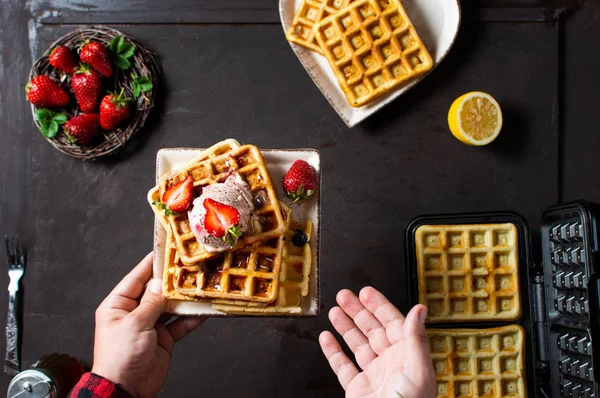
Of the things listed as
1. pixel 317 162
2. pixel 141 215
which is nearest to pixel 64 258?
pixel 141 215

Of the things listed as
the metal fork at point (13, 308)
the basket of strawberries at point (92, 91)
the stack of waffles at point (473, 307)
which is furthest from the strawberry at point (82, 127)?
the stack of waffles at point (473, 307)

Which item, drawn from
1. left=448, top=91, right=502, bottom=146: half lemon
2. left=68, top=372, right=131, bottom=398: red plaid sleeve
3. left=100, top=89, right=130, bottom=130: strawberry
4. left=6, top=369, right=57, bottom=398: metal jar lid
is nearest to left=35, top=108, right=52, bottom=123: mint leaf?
left=100, top=89, right=130, bottom=130: strawberry

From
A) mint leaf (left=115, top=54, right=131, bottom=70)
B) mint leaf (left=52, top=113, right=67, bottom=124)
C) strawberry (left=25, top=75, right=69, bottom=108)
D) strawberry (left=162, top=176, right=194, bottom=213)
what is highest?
mint leaf (left=115, top=54, right=131, bottom=70)

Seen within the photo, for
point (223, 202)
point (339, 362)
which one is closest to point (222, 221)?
point (223, 202)

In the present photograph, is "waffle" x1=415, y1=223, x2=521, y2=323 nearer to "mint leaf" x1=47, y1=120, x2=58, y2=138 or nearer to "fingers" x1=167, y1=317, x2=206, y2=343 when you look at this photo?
"fingers" x1=167, y1=317, x2=206, y2=343

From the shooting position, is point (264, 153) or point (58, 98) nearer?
point (264, 153)

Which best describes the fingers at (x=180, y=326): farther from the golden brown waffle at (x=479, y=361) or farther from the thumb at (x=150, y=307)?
the golden brown waffle at (x=479, y=361)

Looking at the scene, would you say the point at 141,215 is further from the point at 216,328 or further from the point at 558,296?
the point at 558,296

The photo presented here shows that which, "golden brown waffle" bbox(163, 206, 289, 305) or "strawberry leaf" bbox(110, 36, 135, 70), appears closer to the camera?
"golden brown waffle" bbox(163, 206, 289, 305)
